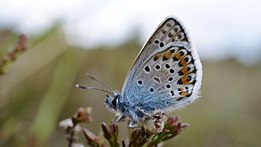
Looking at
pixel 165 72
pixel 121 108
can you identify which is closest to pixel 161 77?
pixel 165 72

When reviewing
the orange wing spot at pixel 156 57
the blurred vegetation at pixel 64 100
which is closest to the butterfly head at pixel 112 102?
the orange wing spot at pixel 156 57

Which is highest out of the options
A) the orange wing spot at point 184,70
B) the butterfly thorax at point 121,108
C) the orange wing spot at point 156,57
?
the orange wing spot at point 156,57

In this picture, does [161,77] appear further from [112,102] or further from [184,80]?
[112,102]

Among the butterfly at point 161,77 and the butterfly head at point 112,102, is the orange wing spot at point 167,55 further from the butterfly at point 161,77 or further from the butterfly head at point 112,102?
the butterfly head at point 112,102

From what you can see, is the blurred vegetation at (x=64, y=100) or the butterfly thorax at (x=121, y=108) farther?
the blurred vegetation at (x=64, y=100)

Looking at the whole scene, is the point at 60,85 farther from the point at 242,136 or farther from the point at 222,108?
the point at 222,108

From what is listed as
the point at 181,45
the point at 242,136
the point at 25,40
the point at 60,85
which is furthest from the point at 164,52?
the point at 242,136
